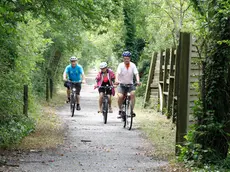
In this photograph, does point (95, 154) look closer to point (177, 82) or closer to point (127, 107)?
point (177, 82)

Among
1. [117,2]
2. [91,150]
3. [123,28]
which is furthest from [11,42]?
[123,28]

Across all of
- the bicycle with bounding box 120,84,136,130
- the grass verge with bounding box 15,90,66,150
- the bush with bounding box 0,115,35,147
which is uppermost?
the bicycle with bounding box 120,84,136,130

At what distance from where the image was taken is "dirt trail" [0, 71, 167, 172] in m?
8.27

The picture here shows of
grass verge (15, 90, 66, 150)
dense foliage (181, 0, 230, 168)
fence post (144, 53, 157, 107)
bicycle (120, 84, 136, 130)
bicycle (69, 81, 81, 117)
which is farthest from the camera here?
fence post (144, 53, 157, 107)

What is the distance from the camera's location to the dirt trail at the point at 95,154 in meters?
8.27

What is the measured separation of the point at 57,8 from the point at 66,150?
3907mm

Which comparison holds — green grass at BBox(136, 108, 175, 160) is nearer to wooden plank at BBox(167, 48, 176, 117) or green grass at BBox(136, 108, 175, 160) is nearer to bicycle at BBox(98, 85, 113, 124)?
wooden plank at BBox(167, 48, 176, 117)

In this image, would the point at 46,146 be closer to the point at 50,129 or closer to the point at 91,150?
the point at 91,150

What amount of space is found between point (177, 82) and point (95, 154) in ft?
7.15

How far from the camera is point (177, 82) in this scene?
9.18 meters

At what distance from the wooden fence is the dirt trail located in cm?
105

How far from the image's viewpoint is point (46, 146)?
1049 cm

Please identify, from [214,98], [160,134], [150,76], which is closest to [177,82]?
[214,98]

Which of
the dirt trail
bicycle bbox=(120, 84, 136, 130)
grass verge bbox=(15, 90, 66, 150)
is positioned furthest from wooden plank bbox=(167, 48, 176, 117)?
grass verge bbox=(15, 90, 66, 150)
